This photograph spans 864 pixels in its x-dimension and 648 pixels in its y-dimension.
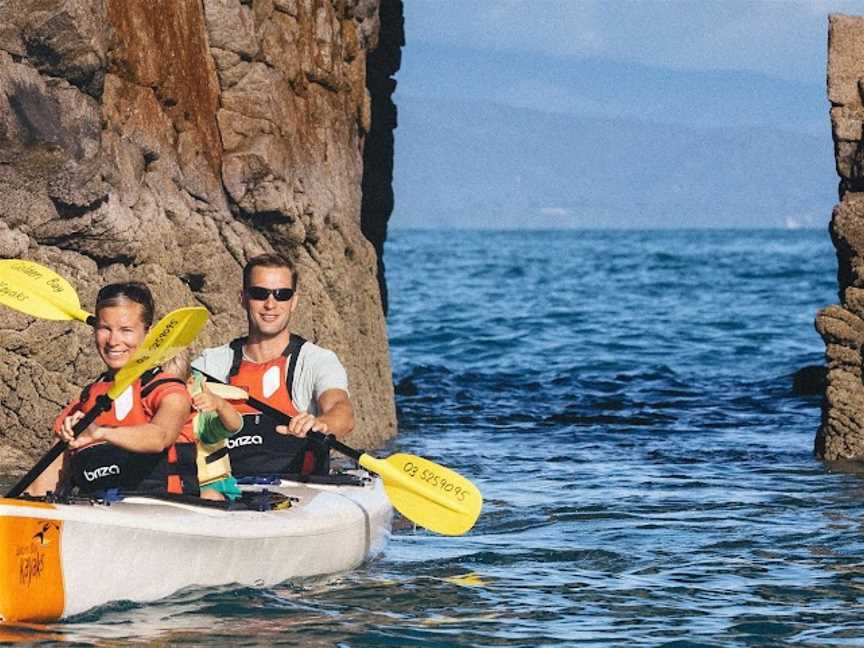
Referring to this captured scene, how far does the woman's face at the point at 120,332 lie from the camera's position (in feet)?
23.2

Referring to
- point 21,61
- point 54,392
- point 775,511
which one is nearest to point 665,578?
point 775,511

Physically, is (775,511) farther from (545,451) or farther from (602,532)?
(545,451)

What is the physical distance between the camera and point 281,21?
12766 millimetres

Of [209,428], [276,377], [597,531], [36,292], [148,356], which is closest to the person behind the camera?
[148,356]

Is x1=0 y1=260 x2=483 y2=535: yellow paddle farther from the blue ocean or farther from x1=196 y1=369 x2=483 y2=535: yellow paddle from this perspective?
the blue ocean

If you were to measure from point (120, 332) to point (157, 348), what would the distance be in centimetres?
36

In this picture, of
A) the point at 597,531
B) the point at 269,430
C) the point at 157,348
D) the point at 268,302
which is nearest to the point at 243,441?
the point at 269,430

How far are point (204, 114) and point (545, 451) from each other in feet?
13.2

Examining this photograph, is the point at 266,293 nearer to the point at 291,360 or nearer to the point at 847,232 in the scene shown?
the point at 291,360

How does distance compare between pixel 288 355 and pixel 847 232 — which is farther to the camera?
pixel 847 232

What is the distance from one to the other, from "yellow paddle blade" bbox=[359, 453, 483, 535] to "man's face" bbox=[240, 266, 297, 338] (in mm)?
861

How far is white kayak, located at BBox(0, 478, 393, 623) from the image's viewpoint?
6457 mm

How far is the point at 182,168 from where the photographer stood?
38.2 feet

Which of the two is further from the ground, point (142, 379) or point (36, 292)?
point (36, 292)
